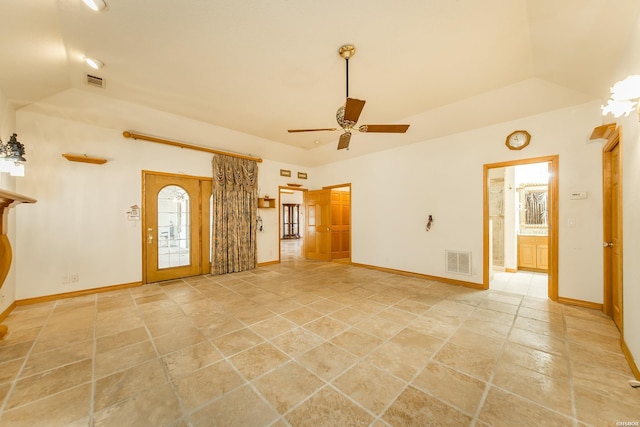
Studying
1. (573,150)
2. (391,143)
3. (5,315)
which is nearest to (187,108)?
(5,315)

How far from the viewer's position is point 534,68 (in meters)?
2.91

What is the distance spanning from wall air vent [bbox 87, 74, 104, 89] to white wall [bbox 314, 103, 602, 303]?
4572mm

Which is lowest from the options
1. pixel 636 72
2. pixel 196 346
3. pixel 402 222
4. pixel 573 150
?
pixel 196 346

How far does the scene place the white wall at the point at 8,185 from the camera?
296cm

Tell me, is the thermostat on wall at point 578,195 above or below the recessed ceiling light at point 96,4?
below

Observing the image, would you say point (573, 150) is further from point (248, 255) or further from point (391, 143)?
point (248, 255)

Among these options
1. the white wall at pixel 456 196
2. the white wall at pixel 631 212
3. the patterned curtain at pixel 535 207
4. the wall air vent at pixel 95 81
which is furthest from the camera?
the patterned curtain at pixel 535 207

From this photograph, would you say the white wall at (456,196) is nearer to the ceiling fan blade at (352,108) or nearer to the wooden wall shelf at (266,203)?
the wooden wall shelf at (266,203)

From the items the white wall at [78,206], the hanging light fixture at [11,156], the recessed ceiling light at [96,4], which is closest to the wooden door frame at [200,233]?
the white wall at [78,206]

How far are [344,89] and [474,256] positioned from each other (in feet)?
12.4

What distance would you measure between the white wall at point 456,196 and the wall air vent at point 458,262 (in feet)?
0.27

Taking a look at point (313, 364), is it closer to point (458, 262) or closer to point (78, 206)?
point (458, 262)

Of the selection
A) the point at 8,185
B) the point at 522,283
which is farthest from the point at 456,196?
the point at 8,185

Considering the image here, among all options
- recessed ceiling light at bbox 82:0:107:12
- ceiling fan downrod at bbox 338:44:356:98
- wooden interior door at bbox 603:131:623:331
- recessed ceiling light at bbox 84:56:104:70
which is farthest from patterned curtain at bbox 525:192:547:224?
recessed ceiling light at bbox 84:56:104:70
